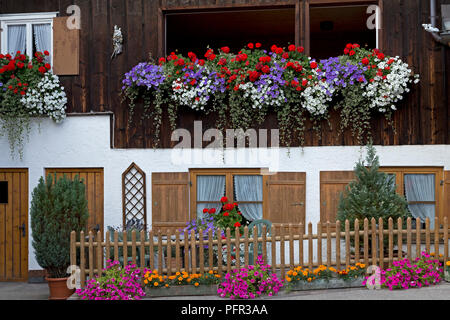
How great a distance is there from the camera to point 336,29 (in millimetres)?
14398

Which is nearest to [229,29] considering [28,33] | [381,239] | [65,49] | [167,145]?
[65,49]

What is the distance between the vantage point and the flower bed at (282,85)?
9.52 meters

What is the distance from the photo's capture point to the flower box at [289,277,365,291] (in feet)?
27.3

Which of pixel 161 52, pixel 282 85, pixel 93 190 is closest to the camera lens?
pixel 282 85

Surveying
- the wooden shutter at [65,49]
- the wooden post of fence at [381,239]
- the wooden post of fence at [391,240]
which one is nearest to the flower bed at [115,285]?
the wooden post of fence at [381,239]

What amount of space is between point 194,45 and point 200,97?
6217 mm

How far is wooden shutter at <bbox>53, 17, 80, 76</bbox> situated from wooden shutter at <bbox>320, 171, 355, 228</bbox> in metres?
4.90

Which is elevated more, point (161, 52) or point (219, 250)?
point (161, 52)

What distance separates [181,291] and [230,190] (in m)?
2.41

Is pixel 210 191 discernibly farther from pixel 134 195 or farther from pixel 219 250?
pixel 219 250

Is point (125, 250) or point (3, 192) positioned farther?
point (3, 192)

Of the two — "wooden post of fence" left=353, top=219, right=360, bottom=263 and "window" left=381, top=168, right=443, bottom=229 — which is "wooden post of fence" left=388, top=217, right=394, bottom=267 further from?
"window" left=381, top=168, right=443, bottom=229

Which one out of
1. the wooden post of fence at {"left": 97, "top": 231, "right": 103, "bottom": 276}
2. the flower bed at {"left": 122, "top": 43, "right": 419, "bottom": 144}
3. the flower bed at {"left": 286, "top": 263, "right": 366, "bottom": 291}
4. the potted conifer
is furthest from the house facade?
the wooden post of fence at {"left": 97, "top": 231, "right": 103, "bottom": 276}

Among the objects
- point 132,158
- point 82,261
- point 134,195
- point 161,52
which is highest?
point 161,52
